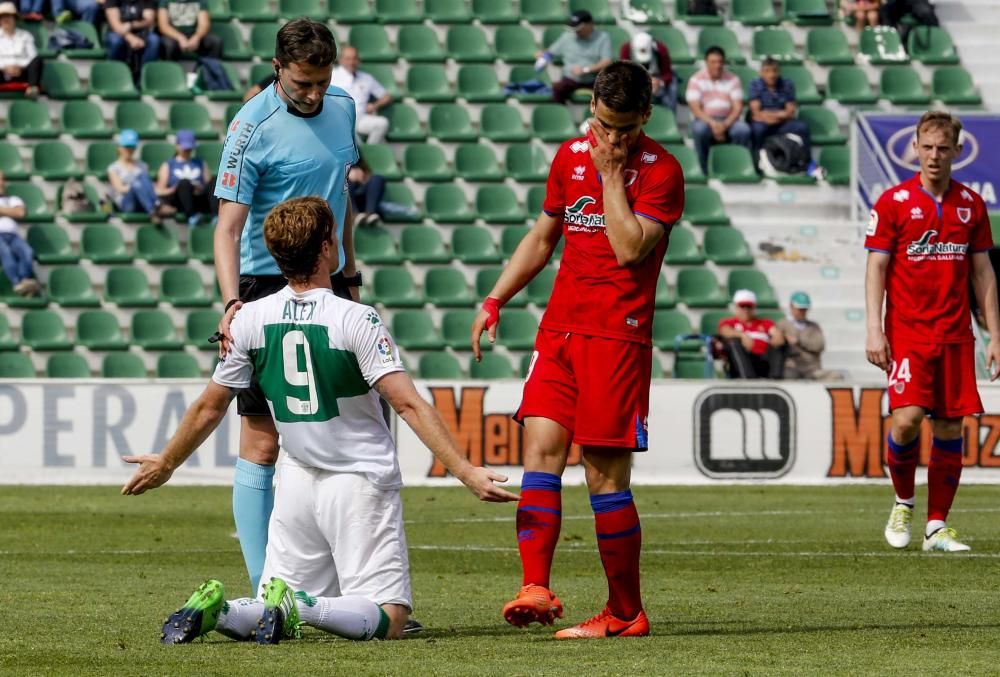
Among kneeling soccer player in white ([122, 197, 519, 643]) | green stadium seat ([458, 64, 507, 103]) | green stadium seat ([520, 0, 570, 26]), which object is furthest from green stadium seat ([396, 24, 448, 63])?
kneeling soccer player in white ([122, 197, 519, 643])

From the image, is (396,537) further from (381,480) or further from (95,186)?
(95,186)

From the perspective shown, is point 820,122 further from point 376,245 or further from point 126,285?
point 126,285

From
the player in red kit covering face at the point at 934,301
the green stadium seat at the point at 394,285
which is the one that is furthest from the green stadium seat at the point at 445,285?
the player in red kit covering face at the point at 934,301

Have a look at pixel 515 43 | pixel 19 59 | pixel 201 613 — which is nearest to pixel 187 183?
pixel 19 59

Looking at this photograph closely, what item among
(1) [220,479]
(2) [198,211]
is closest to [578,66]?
(2) [198,211]

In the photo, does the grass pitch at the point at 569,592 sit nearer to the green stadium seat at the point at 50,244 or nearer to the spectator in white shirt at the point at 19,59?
the green stadium seat at the point at 50,244

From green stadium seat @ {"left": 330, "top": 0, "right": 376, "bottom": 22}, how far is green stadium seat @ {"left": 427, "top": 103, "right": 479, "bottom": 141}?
4.94ft

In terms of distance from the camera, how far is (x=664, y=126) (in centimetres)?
2153

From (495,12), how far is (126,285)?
601 centimetres

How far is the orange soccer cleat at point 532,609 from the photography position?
5.85 meters

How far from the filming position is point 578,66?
70.4 feet

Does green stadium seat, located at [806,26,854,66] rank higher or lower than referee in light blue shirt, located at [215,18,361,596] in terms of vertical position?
higher

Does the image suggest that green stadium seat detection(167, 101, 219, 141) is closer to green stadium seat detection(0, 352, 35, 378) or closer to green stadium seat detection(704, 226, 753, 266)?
green stadium seat detection(0, 352, 35, 378)

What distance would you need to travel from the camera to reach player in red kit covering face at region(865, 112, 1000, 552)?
9.60 metres
